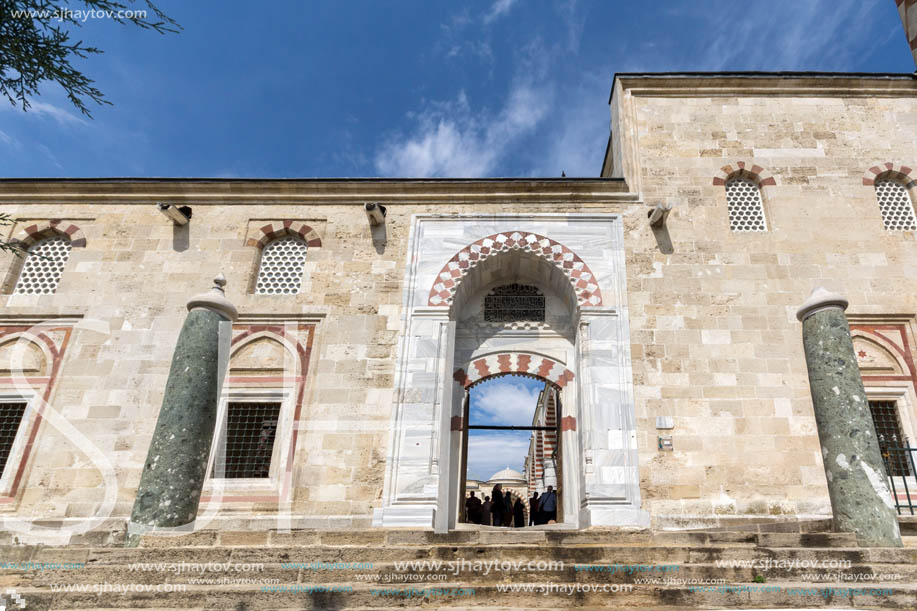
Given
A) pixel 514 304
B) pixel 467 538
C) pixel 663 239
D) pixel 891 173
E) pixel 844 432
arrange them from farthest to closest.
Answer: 1. pixel 514 304
2. pixel 891 173
3. pixel 663 239
4. pixel 467 538
5. pixel 844 432

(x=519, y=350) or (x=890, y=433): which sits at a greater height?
(x=519, y=350)

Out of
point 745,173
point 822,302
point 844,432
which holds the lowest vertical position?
point 844,432

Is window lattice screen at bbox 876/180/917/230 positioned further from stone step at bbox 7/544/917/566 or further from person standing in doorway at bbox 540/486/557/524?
person standing in doorway at bbox 540/486/557/524

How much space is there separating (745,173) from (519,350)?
452 centimetres

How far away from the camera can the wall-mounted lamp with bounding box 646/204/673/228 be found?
27.8 ft

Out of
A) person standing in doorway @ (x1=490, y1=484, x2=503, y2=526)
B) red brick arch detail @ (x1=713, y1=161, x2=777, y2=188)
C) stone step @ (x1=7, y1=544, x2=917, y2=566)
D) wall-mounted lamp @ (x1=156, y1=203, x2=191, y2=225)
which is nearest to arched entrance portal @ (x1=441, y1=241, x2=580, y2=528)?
person standing in doorway @ (x1=490, y1=484, x2=503, y2=526)

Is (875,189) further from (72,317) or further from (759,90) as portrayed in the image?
(72,317)

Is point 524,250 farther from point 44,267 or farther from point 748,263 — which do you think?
point 44,267

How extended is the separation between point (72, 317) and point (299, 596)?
698cm

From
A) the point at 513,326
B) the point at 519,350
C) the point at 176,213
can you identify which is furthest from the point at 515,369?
the point at 176,213

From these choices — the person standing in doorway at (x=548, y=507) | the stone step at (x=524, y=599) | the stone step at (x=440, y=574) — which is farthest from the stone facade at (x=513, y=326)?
the stone step at (x=524, y=599)

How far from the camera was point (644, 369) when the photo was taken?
7957mm

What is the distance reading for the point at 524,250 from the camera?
8.85 meters

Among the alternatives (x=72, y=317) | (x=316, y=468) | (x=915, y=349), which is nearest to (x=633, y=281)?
(x=915, y=349)
